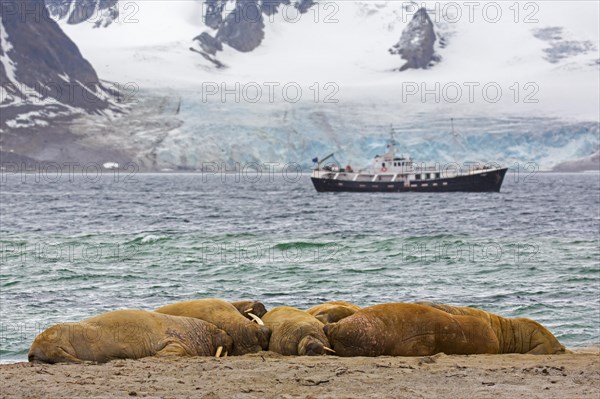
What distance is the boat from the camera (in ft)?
265

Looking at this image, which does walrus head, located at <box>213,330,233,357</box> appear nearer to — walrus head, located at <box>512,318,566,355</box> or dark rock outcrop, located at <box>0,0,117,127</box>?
walrus head, located at <box>512,318,566,355</box>

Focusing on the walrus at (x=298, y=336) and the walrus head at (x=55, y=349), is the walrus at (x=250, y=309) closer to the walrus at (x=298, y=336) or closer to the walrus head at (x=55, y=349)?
the walrus at (x=298, y=336)

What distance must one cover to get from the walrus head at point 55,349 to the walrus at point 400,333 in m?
2.43

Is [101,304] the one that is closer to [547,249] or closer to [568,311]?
[568,311]

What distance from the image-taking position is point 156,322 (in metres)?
8.80

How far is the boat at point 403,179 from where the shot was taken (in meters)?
80.7

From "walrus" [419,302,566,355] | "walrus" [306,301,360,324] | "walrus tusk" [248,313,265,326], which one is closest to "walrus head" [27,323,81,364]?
"walrus tusk" [248,313,265,326]

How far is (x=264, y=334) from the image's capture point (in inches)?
357

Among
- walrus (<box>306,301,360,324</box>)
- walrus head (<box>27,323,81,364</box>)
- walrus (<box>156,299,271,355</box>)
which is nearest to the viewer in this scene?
walrus head (<box>27,323,81,364</box>)

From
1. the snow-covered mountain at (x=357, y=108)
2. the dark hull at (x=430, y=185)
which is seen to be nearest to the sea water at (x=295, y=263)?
the dark hull at (x=430, y=185)

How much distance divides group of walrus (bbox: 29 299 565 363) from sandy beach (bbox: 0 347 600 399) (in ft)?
1.04

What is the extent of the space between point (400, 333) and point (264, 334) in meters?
1.30

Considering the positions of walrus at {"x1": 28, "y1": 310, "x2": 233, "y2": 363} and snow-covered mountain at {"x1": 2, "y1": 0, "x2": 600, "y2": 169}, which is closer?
walrus at {"x1": 28, "y1": 310, "x2": 233, "y2": 363}

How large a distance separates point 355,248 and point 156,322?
21.4 meters
